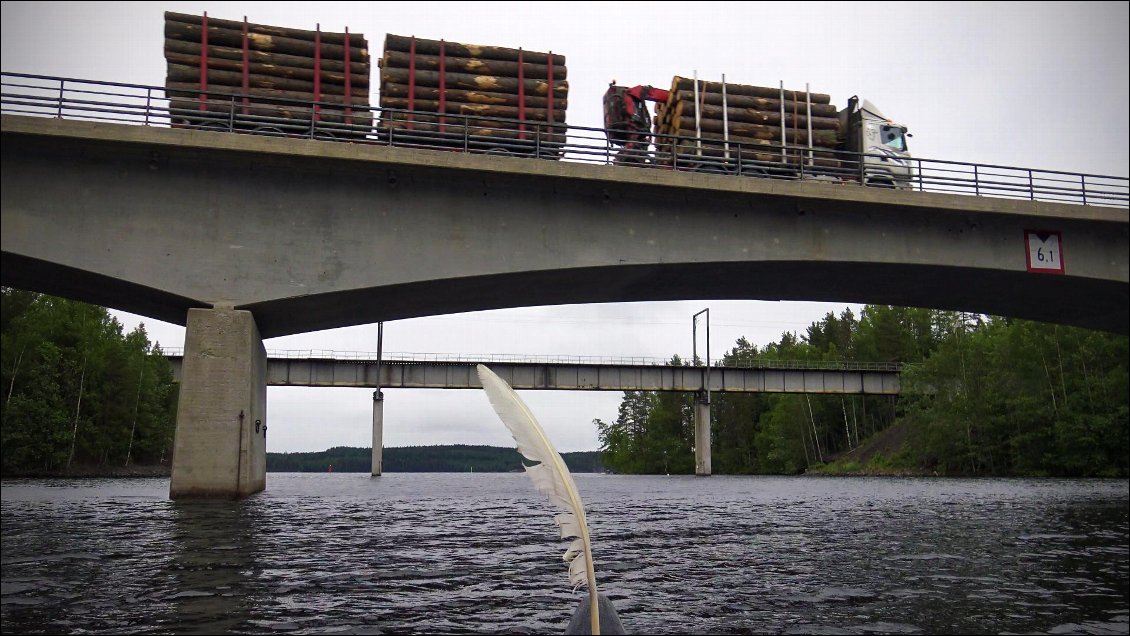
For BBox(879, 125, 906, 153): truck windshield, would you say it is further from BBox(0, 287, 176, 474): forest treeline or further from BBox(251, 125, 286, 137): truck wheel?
BBox(0, 287, 176, 474): forest treeline

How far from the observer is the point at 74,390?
48.2 m

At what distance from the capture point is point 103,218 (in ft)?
57.9

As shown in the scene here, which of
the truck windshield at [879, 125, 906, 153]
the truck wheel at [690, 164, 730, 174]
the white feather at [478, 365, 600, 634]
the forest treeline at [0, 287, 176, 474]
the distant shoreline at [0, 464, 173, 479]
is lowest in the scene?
the distant shoreline at [0, 464, 173, 479]

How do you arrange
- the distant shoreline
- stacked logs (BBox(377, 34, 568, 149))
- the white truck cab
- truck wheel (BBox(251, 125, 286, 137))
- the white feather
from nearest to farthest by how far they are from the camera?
the white feather < truck wheel (BBox(251, 125, 286, 137)) < stacked logs (BBox(377, 34, 568, 149)) < the white truck cab < the distant shoreline

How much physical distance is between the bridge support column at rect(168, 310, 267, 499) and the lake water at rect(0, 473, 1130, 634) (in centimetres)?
72

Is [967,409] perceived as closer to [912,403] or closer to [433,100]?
[912,403]

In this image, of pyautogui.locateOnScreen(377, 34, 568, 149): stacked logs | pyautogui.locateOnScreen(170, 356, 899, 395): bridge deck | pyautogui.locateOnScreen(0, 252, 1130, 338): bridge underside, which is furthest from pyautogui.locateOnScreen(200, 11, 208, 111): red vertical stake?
pyautogui.locateOnScreen(170, 356, 899, 395): bridge deck

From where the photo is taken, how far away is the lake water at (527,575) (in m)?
6.66

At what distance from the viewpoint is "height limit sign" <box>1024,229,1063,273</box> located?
22.5 m

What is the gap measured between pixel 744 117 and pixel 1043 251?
8.81 m

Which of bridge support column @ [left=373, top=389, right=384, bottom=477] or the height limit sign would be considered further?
bridge support column @ [left=373, top=389, right=384, bottom=477]

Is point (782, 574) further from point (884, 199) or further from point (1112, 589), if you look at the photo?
point (884, 199)

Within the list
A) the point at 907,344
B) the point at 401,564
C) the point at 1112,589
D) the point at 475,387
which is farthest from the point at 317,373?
the point at 907,344

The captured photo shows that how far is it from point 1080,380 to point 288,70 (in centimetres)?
5114
